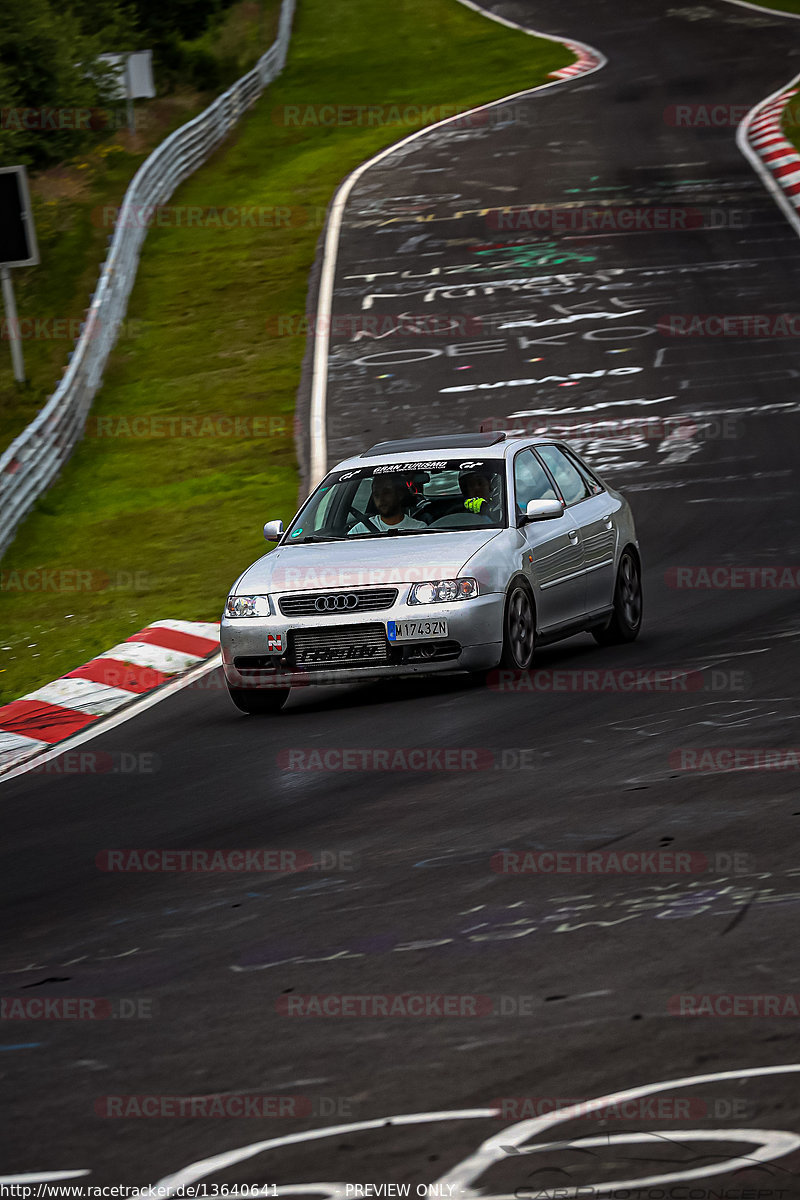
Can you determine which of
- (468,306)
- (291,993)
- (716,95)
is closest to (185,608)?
(291,993)

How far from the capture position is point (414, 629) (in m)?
11.5

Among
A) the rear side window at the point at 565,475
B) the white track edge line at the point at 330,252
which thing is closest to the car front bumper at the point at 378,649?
the rear side window at the point at 565,475

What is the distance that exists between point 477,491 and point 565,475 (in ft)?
4.10

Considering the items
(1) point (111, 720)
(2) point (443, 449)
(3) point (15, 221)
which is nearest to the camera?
(1) point (111, 720)

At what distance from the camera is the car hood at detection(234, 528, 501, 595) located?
458 inches

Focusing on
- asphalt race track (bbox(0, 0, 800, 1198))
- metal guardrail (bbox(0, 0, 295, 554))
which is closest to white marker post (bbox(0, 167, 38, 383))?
metal guardrail (bbox(0, 0, 295, 554))

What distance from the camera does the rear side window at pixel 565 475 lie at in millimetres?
13438

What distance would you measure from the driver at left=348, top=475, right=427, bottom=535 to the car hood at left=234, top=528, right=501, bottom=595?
0.20 m

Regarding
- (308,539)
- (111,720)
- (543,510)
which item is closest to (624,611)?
(543,510)

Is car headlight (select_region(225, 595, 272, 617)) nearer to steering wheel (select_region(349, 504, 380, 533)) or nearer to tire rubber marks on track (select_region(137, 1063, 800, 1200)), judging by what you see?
steering wheel (select_region(349, 504, 380, 533))

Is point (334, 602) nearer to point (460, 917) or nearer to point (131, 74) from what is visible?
point (460, 917)

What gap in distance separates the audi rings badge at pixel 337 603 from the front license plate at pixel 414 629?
0.28m

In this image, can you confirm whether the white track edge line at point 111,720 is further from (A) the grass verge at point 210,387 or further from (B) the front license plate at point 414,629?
(B) the front license plate at point 414,629

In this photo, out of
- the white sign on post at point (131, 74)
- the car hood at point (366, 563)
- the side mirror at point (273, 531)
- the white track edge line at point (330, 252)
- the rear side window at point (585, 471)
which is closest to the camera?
the car hood at point (366, 563)
